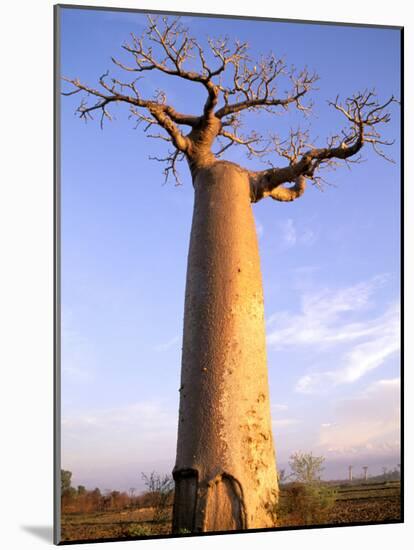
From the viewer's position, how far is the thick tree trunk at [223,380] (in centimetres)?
575

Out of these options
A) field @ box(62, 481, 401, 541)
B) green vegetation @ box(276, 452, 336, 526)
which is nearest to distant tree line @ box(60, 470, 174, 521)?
field @ box(62, 481, 401, 541)

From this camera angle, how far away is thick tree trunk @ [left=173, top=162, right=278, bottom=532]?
5754 millimetres

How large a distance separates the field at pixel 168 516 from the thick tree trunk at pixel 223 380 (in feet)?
0.57

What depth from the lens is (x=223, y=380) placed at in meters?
5.86

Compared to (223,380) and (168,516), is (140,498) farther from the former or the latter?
(223,380)

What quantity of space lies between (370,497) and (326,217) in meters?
1.59

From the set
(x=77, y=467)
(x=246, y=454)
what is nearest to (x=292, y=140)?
(x=246, y=454)

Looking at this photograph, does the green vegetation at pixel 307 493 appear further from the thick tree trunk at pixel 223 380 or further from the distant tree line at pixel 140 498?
the distant tree line at pixel 140 498

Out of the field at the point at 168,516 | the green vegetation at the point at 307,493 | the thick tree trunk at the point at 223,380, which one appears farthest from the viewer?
the green vegetation at the point at 307,493

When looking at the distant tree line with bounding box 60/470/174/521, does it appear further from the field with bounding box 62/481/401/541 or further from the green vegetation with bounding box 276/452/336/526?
the green vegetation with bounding box 276/452/336/526

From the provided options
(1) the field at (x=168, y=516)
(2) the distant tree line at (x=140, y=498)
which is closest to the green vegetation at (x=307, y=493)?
(1) the field at (x=168, y=516)

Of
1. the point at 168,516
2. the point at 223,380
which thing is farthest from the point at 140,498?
the point at 223,380

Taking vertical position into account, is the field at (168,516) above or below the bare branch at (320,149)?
below

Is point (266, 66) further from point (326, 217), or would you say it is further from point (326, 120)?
point (326, 217)
